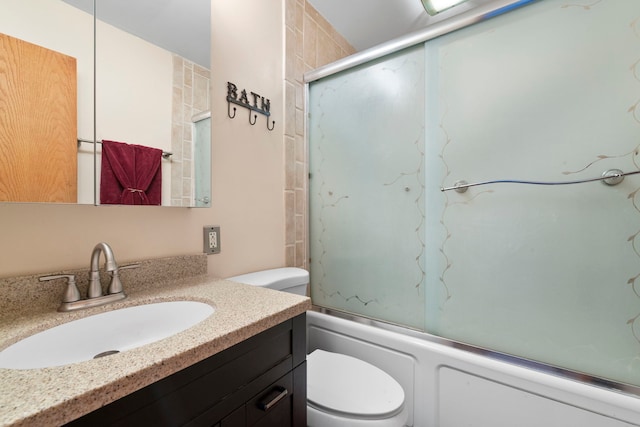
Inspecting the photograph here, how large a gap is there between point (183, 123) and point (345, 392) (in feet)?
3.78

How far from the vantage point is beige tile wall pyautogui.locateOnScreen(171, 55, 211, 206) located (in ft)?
3.28

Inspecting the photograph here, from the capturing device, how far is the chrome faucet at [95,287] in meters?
0.73

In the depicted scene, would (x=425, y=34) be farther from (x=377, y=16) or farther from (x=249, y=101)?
(x=249, y=101)

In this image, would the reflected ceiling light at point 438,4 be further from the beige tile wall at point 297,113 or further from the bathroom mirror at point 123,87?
the bathroom mirror at point 123,87

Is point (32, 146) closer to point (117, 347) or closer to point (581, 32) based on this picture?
point (117, 347)

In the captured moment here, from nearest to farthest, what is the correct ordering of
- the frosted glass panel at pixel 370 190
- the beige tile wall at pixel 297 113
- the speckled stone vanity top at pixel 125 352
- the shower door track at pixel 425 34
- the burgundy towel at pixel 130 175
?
the speckled stone vanity top at pixel 125 352
the burgundy towel at pixel 130 175
the shower door track at pixel 425 34
the frosted glass panel at pixel 370 190
the beige tile wall at pixel 297 113

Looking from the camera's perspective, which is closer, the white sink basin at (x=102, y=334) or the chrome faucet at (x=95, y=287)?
the white sink basin at (x=102, y=334)

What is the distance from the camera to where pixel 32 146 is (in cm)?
69

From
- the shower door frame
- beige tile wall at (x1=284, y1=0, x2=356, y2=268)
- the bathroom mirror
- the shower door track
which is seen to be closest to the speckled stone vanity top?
the bathroom mirror

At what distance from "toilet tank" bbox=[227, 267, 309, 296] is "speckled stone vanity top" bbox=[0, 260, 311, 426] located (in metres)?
0.25

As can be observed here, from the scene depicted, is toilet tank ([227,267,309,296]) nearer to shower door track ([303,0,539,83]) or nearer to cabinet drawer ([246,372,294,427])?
cabinet drawer ([246,372,294,427])

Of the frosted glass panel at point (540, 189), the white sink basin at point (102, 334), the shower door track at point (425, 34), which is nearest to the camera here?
the white sink basin at point (102, 334)

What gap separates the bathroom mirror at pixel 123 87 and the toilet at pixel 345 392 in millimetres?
614

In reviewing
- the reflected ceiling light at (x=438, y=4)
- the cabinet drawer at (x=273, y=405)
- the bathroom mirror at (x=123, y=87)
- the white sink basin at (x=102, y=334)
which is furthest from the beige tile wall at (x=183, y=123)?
the reflected ceiling light at (x=438, y=4)
